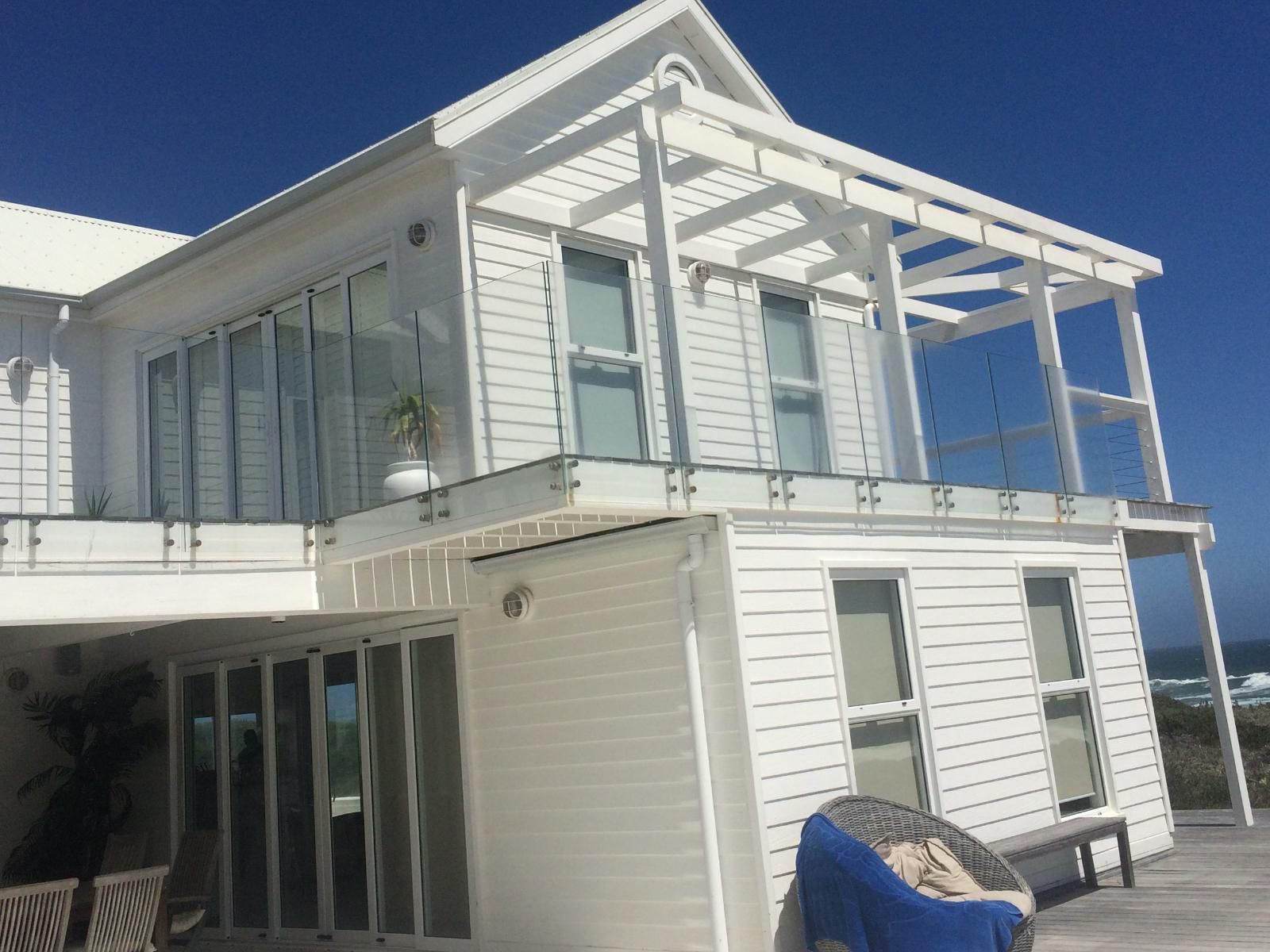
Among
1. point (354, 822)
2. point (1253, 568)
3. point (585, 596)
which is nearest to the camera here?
point (585, 596)

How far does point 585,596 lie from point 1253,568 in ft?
264

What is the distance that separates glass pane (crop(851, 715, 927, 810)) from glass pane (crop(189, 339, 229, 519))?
169 inches

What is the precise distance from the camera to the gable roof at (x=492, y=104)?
808cm

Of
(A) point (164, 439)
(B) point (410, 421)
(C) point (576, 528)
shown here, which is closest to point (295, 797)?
(A) point (164, 439)

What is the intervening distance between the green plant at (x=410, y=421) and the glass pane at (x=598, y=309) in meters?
0.97

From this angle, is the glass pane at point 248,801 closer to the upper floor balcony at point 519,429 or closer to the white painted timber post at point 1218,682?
the upper floor balcony at point 519,429

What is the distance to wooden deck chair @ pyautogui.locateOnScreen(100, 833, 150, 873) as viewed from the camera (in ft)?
31.3

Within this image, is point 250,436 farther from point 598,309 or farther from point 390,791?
point 390,791

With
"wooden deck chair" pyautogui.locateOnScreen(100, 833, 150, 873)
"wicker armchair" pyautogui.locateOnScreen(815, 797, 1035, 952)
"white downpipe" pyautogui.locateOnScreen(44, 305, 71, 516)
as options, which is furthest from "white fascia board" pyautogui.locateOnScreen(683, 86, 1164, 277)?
"wooden deck chair" pyautogui.locateOnScreen(100, 833, 150, 873)

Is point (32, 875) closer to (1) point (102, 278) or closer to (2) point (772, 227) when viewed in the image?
(1) point (102, 278)

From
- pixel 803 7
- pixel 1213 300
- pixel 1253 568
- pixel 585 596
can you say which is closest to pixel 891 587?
pixel 585 596

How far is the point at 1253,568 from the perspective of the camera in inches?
3027

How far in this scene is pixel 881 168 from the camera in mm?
8805

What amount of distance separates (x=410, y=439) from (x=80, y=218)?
7.70m
